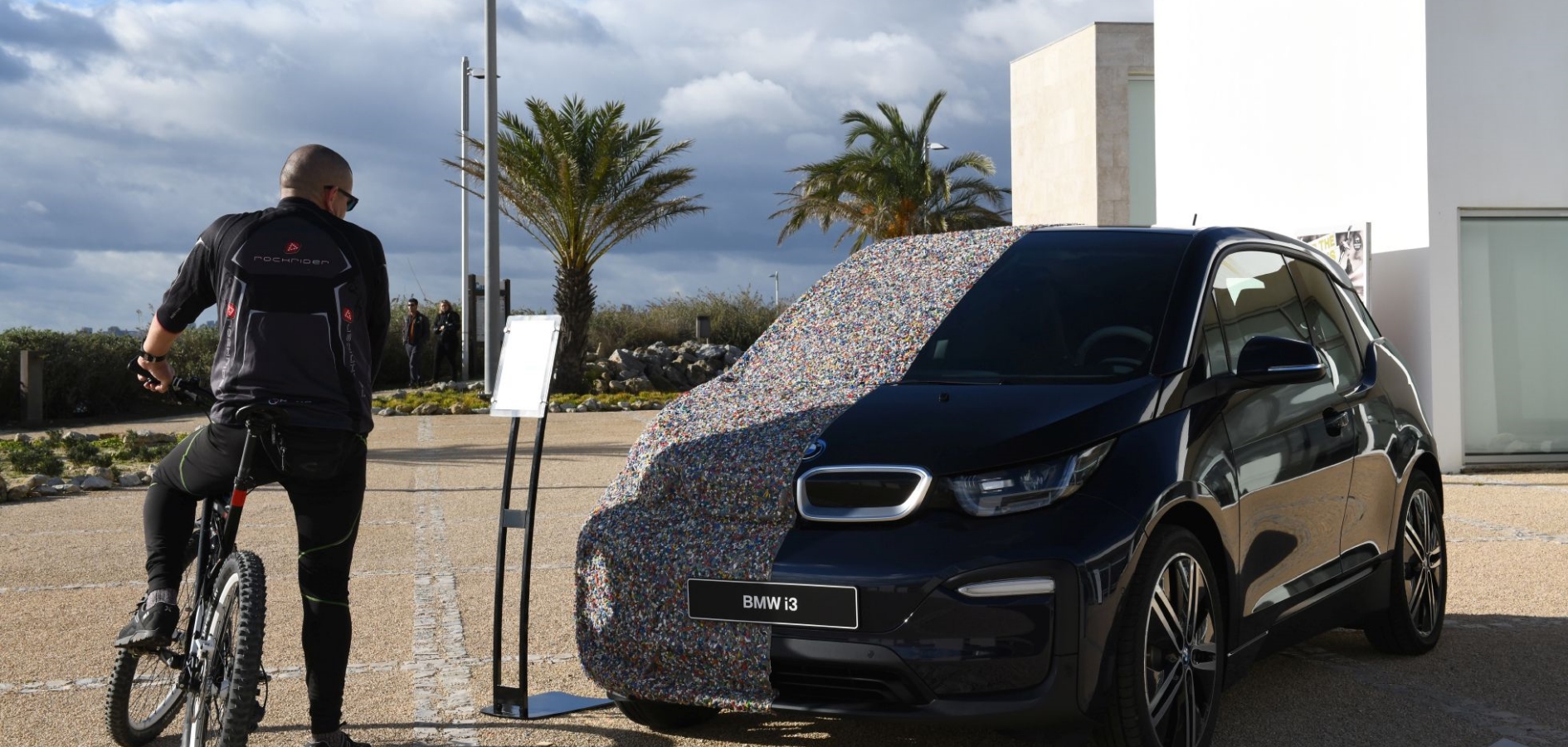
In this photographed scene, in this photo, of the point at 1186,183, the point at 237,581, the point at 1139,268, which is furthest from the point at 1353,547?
the point at 1186,183

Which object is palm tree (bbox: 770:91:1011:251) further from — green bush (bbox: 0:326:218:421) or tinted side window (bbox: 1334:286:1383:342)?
tinted side window (bbox: 1334:286:1383:342)

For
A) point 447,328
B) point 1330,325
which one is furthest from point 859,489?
point 447,328

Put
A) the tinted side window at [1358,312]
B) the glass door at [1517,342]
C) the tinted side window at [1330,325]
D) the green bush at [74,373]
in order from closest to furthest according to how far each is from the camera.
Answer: the tinted side window at [1330,325]
the tinted side window at [1358,312]
the glass door at [1517,342]
the green bush at [74,373]

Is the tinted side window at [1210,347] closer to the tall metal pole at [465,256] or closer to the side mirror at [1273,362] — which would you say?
the side mirror at [1273,362]

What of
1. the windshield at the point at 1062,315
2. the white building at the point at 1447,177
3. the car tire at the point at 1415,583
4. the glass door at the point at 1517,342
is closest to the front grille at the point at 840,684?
the windshield at the point at 1062,315

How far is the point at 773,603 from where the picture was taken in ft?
12.4

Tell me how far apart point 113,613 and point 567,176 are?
71.6 ft

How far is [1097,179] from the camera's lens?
29312 millimetres

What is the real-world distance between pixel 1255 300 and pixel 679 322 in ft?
105

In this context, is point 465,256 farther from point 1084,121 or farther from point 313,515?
point 313,515

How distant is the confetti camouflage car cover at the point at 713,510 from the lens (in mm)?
3887

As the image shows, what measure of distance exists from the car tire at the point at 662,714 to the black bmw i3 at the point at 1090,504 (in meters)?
0.01

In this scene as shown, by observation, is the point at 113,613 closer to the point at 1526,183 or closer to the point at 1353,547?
the point at 1353,547

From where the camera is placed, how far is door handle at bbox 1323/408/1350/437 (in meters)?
5.02
